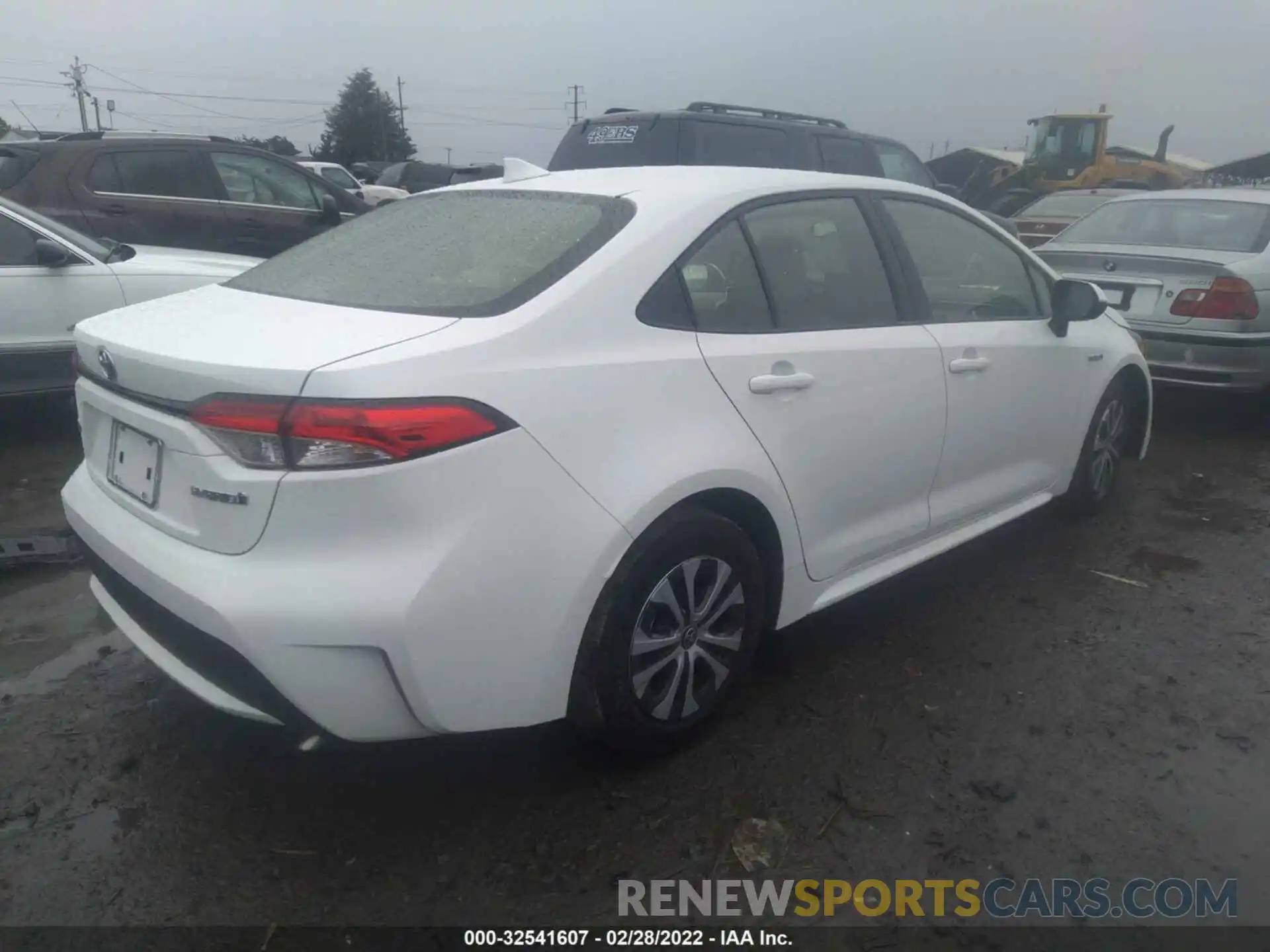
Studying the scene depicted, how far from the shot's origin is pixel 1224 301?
19.1 ft

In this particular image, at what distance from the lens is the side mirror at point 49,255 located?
5.50 metres

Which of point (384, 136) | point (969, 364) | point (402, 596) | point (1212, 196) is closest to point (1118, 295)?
point (1212, 196)

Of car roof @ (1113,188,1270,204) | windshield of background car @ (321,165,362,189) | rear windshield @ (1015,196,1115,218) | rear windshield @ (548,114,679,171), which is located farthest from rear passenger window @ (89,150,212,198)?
windshield of background car @ (321,165,362,189)

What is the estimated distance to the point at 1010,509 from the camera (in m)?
3.97

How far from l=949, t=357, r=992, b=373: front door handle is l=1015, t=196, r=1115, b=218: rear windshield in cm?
943

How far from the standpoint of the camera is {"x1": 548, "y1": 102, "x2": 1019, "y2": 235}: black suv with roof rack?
763 cm

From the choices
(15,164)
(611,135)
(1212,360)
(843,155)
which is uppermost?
(611,135)

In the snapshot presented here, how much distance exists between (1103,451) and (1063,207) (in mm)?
8905

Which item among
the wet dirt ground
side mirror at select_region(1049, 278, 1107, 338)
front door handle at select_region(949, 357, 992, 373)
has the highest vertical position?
side mirror at select_region(1049, 278, 1107, 338)

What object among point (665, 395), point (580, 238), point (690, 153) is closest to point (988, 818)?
point (665, 395)

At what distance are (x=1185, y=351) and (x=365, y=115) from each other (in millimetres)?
68921

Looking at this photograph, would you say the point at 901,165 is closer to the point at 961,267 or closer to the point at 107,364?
the point at 961,267

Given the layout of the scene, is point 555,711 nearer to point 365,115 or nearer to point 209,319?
point 209,319

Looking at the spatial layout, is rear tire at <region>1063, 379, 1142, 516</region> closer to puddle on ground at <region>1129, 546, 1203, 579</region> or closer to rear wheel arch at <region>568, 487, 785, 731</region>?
puddle on ground at <region>1129, 546, 1203, 579</region>
